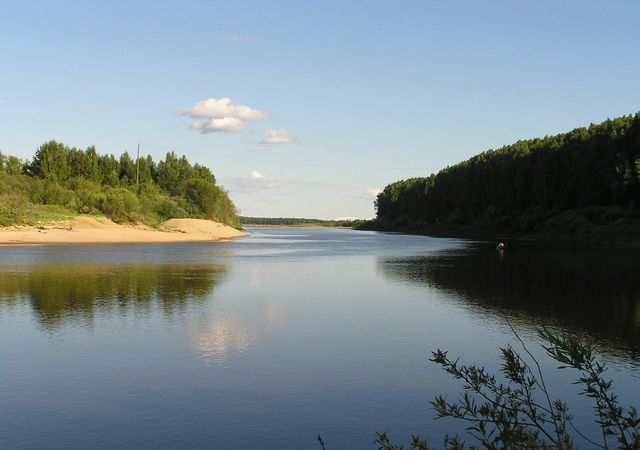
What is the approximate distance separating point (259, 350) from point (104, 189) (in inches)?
4711

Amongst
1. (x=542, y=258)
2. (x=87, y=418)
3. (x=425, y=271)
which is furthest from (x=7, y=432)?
(x=542, y=258)

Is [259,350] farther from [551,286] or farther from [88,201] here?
[88,201]

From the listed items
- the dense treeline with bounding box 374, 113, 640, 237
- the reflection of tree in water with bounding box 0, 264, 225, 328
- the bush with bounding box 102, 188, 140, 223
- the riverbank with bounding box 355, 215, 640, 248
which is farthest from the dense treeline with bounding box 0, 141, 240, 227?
the riverbank with bounding box 355, 215, 640, 248

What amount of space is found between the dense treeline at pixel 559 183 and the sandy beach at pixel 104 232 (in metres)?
64.7

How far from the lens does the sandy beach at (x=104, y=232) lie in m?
85.9

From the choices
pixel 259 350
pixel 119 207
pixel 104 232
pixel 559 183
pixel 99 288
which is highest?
pixel 559 183

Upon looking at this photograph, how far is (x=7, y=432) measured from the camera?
37.9 feet

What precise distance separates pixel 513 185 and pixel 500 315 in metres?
114

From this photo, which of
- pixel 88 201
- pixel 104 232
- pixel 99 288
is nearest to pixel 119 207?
pixel 88 201

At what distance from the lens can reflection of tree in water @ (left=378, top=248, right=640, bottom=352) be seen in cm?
2423

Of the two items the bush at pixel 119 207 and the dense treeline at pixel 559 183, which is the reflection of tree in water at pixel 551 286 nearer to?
the dense treeline at pixel 559 183

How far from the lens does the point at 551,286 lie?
36.2 meters

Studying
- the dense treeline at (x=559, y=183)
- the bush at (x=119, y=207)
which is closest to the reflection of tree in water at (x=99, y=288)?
the bush at (x=119, y=207)

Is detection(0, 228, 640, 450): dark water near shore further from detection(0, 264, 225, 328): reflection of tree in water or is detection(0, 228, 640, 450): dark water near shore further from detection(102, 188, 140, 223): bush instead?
detection(102, 188, 140, 223): bush
